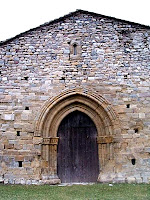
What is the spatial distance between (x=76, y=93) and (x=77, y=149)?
171cm

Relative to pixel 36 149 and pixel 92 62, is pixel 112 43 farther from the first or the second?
pixel 36 149

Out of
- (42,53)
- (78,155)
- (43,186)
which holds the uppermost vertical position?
(42,53)

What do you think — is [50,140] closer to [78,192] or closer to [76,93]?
[76,93]

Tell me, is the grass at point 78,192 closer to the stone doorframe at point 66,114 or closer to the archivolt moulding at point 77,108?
the stone doorframe at point 66,114

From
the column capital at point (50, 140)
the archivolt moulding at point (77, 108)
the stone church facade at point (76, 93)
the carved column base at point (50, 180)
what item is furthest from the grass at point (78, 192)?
the archivolt moulding at point (77, 108)

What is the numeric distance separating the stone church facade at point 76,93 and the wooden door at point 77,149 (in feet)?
0.67

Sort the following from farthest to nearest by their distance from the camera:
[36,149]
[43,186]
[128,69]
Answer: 1. [128,69]
2. [36,149]
3. [43,186]

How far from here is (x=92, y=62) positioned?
8.15 meters

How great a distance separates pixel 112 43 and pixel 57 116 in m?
2.90

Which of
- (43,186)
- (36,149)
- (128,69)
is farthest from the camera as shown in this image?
(128,69)

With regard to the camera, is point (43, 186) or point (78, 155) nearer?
point (43, 186)

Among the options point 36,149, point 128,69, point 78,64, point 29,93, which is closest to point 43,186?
point 36,149

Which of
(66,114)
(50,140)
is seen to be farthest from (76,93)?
(50,140)

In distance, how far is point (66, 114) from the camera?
8008 mm
